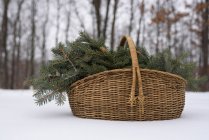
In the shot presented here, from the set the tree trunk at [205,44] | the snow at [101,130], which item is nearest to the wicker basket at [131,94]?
the snow at [101,130]

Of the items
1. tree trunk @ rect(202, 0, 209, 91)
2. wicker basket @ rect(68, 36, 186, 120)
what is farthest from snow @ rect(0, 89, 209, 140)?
tree trunk @ rect(202, 0, 209, 91)

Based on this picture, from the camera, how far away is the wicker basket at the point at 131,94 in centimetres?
135

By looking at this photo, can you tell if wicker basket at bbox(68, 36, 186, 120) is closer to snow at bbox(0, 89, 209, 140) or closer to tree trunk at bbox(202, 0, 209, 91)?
snow at bbox(0, 89, 209, 140)

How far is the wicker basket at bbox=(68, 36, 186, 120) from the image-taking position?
1351mm

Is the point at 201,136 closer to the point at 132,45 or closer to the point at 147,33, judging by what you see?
the point at 132,45

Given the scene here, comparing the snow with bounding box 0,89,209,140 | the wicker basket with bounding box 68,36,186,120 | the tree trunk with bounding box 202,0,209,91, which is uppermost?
the tree trunk with bounding box 202,0,209,91

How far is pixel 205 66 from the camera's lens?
12.1m

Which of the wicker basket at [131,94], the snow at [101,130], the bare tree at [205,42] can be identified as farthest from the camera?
the bare tree at [205,42]

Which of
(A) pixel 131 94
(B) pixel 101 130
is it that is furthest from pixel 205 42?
(B) pixel 101 130

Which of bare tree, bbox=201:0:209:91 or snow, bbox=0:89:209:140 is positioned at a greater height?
bare tree, bbox=201:0:209:91

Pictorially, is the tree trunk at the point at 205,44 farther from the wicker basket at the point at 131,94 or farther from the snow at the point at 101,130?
the snow at the point at 101,130

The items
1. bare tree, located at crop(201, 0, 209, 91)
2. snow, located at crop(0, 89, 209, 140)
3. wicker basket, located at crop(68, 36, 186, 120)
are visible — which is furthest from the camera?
bare tree, located at crop(201, 0, 209, 91)

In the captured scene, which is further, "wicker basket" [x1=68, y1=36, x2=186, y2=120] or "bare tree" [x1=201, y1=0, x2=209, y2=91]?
"bare tree" [x1=201, y1=0, x2=209, y2=91]

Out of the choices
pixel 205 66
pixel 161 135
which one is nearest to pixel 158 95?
pixel 161 135
